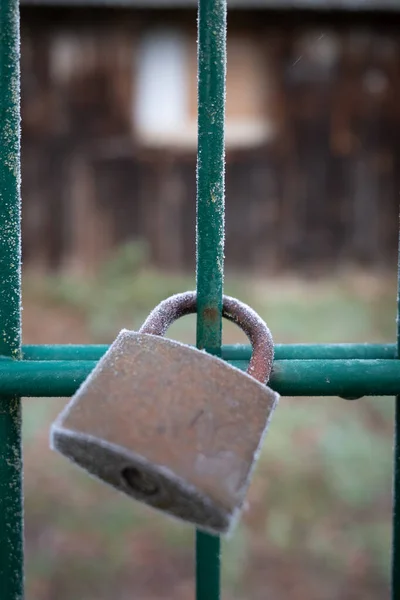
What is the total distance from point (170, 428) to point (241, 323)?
7.5 inches

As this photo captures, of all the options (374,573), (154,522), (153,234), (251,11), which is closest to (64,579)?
(154,522)

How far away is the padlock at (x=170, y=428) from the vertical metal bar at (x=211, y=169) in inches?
4.1

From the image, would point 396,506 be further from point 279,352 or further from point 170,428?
point 170,428

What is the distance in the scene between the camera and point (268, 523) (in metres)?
3.19

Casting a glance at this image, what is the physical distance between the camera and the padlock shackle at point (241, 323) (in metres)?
0.63

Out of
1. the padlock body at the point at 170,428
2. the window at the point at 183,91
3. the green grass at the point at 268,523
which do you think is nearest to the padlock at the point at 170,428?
the padlock body at the point at 170,428

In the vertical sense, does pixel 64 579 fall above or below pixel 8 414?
below

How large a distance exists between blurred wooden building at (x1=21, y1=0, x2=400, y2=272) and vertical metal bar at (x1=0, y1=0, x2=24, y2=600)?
614 cm

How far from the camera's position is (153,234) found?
22.5 ft

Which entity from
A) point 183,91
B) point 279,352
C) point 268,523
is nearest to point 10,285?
point 279,352

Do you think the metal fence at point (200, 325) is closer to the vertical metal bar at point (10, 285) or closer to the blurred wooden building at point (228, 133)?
the vertical metal bar at point (10, 285)

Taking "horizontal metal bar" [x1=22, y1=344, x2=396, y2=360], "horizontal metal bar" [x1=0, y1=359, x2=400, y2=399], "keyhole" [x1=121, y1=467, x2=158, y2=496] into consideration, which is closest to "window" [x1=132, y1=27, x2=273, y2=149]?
"horizontal metal bar" [x1=22, y1=344, x2=396, y2=360]

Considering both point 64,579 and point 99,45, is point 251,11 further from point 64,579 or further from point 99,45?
point 64,579

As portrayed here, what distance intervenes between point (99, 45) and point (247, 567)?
573cm
